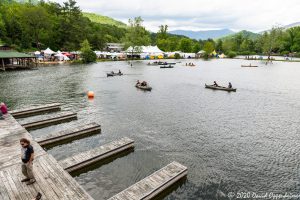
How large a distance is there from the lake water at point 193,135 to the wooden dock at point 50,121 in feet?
4.44

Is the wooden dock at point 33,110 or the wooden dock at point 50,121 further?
the wooden dock at point 33,110

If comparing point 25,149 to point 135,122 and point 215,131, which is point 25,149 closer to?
point 135,122

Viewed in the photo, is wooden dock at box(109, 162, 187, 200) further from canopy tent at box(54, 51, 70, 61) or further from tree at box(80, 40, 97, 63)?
canopy tent at box(54, 51, 70, 61)

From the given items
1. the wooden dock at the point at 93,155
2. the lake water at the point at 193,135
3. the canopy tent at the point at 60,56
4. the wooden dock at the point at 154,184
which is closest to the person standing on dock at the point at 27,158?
the wooden dock at the point at 93,155

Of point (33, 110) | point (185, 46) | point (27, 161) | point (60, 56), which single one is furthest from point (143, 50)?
point (27, 161)

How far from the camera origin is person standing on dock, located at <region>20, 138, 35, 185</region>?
1168 centimetres

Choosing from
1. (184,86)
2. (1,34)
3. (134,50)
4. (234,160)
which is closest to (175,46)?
(134,50)

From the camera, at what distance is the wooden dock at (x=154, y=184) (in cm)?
1307

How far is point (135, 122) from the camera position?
27.8 meters

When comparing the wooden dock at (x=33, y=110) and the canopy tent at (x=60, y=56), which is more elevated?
the canopy tent at (x=60, y=56)

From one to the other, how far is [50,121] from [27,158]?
1649 cm

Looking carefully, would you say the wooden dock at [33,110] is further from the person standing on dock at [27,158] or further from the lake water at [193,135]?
the person standing on dock at [27,158]

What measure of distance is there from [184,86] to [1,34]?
10903 centimetres

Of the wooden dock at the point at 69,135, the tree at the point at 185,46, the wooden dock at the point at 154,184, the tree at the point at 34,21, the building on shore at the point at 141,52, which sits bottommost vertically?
the wooden dock at the point at 154,184
